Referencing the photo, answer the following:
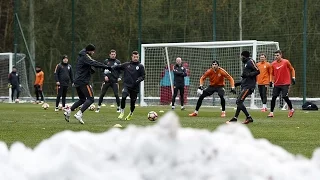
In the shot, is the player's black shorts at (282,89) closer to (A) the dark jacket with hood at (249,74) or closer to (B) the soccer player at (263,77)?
(B) the soccer player at (263,77)

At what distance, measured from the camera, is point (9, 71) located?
40.5 metres

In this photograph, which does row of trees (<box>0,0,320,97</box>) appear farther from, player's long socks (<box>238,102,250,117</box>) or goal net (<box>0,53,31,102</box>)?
player's long socks (<box>238,102,250,117</box>)

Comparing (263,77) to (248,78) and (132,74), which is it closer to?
(132,74)

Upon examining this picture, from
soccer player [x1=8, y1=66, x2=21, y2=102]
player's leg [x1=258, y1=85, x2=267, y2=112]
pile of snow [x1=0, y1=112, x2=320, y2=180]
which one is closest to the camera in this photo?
pile of snow [x1=0, y1=112, x2=320, y2=180]

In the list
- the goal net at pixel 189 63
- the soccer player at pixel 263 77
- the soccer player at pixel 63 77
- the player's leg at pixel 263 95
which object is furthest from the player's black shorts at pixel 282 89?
the soccer player at pixel 63 77

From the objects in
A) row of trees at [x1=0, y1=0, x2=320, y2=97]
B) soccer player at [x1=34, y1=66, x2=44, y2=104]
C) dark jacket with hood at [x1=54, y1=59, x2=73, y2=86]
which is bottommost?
soccer player at [x1=34, y1=66, x2=44, y2=104]

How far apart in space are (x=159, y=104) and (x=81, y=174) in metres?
30.5

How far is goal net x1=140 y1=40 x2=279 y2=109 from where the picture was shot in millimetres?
31828

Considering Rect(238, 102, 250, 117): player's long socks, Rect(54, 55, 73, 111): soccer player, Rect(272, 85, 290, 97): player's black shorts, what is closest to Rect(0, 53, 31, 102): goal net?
Rect(54, 55, 73, 111): soccer player

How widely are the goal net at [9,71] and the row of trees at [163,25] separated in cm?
83

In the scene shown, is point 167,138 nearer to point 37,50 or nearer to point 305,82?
point 305,82

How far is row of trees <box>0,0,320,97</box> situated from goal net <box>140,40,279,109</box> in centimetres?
115

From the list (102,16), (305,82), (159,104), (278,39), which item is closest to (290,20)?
(278,39)

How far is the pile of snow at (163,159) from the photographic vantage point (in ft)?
9.00
